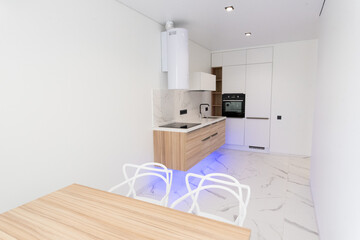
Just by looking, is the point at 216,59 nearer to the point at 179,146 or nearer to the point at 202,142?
the point at 202,142

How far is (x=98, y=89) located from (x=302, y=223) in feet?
8.74

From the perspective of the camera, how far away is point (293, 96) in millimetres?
4422

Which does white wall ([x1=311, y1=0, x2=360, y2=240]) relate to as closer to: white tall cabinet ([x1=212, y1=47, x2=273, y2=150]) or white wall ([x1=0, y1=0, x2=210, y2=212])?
white wall ([x1=0, y1=0, x2=210, y2=212])

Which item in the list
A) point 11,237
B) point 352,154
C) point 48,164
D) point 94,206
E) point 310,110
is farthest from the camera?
point 310,110

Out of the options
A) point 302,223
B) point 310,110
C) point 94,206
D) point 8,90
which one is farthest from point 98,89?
point 310,110

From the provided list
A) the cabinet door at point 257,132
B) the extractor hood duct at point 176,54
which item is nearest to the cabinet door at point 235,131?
the cabinet door at point 257,132

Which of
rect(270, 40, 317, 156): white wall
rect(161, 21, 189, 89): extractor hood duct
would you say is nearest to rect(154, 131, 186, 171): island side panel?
rect(161, 21, 189, 89): extractor hood duct

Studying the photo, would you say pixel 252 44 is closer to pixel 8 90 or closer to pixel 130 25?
pixel 130 25

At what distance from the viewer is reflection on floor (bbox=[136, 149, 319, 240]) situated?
6.95ft

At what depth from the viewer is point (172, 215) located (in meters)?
1.10

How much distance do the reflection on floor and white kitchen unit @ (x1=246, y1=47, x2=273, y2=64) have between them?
2197 millimetres

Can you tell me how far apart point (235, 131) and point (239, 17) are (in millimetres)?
2851

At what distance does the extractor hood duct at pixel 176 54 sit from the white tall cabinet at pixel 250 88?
2201 mm

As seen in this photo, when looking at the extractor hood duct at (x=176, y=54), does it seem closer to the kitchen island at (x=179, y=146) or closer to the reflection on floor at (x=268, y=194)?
the kitchen island at (x=179, y=146)
